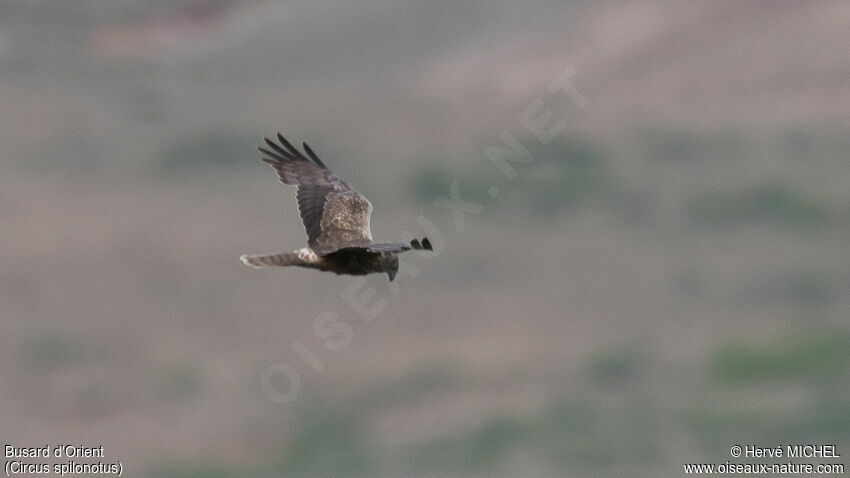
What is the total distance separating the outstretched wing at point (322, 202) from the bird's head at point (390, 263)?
44 centimetres

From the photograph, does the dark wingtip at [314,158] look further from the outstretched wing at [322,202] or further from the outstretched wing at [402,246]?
the outstretched wing at [402,246]

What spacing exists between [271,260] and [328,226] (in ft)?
7.88

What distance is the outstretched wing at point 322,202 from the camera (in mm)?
21156

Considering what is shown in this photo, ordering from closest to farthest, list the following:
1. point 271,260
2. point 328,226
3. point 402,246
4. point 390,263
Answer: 1. point 402,246
2. point 271,260
3. point 390,263
4. point 328,226

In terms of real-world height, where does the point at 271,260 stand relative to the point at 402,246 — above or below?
above

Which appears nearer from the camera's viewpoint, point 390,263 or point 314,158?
point 390,263

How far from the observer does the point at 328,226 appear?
21.8m

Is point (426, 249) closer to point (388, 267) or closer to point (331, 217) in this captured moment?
point (388, 267)

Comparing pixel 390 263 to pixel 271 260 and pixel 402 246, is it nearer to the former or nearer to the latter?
pixel 271 260

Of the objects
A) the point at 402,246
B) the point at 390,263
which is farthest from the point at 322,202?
the point at 402,246

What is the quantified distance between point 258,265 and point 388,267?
2548 mm

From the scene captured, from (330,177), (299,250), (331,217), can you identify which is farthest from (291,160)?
(299,250)

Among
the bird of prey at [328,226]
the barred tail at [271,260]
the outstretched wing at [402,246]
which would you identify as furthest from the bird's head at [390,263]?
the outstretched wing at [402,246]

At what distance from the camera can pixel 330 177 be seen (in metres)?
24.0
